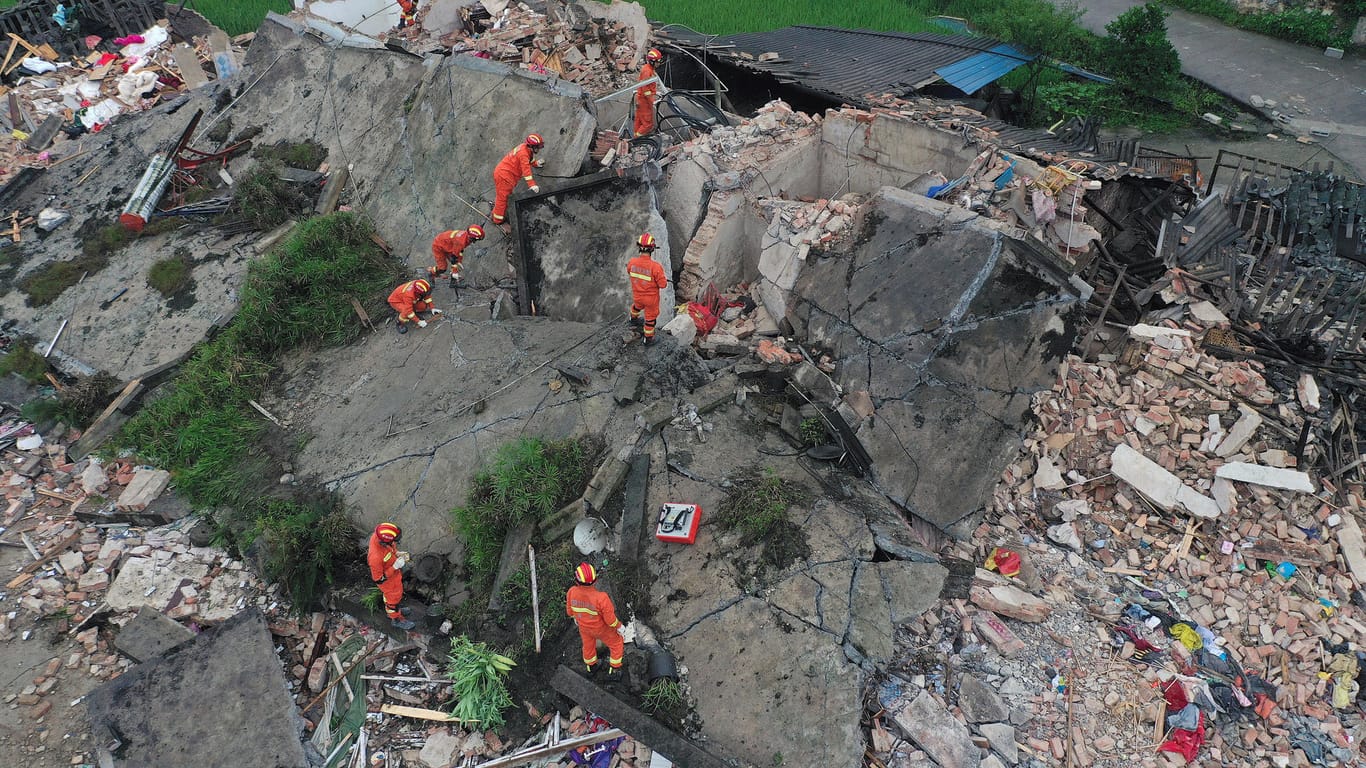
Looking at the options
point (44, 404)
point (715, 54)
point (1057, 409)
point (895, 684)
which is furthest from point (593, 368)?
A: point (715, 54)

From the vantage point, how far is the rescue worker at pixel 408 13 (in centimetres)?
1148

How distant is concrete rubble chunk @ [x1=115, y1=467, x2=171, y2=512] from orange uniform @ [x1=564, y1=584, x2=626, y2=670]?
4161mm

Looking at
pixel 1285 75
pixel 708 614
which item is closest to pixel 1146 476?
pixel 708 614

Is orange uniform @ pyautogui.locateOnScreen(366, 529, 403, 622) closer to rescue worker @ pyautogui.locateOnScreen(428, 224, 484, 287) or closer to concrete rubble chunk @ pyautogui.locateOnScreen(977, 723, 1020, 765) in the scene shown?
rescue worker @ pyautogui.locateOnScreen(428, 224, 484, 287)

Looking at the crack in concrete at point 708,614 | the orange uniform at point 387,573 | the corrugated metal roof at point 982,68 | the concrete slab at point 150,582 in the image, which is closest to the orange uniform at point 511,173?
the orange uniform at point 387,573

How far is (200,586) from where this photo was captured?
5.85m

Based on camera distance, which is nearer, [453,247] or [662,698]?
[662,698]

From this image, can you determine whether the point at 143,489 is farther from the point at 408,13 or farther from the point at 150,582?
the point at 408,13

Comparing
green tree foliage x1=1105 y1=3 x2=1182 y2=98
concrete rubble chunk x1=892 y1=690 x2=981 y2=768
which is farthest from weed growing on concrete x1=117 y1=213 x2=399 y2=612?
green tree foliage x1=1105 y1=3 x2=1182 y2=98

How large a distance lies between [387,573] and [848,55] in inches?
428

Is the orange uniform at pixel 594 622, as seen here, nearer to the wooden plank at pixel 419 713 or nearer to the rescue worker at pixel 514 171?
the wooden plank at pixel 419 713

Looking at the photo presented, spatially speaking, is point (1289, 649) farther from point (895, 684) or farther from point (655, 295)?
point (655, 295)

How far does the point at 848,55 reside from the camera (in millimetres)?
12477

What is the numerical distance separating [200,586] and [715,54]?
9.92 meters
